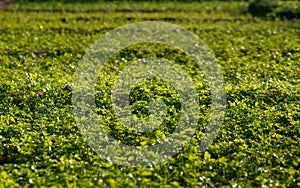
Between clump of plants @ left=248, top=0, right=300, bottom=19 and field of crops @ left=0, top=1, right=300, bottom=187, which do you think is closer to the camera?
field of crops @ left=0, top=1, right=300, bottom=187

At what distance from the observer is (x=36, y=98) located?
7883 millimetres

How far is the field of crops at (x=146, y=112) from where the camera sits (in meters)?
5.97

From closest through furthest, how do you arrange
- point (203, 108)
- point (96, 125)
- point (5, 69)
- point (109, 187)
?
1. point (109, 187)
2. point (96, 125)
3. point (203, 108)
4. point (5, 69)

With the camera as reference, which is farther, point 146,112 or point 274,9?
point 274,9

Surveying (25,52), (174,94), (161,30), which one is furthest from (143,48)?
(174,94)

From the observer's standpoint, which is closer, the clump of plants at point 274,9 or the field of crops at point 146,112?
the field of crops at point 146,112

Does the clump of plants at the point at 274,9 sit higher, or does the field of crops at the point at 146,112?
the clump of plants at the point at 274,9

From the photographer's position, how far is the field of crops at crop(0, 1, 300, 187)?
5.97 meters

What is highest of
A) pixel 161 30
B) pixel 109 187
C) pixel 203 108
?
pixel 161 30

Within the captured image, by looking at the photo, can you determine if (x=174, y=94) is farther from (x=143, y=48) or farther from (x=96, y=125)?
(x=143, y=48)

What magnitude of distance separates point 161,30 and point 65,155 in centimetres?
685

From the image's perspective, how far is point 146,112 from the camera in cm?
752

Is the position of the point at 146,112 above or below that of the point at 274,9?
below

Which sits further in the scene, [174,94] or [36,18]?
[36,18]
